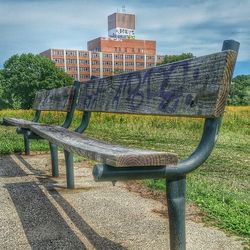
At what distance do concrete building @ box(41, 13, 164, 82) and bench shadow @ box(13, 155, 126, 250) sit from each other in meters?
111

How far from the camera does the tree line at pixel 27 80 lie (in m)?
58.9

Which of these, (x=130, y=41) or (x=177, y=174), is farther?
(x=130, y=41)

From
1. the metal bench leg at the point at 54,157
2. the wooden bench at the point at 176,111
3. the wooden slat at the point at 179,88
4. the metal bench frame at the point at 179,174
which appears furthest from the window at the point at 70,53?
the metal bench frame at the point at 179,174

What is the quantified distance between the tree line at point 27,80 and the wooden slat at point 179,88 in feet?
183

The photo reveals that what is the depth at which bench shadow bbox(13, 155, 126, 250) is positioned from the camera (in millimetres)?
2703

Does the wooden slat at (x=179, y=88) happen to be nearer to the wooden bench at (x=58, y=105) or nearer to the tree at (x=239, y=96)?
the wooden bench at (x=58, y=105)

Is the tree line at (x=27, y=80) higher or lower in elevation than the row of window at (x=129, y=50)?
lower

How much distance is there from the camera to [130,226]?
2.96 metres

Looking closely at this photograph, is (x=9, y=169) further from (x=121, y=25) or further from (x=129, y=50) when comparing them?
(x=121, y=25)

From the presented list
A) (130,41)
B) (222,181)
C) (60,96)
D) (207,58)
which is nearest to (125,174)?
(207,58)

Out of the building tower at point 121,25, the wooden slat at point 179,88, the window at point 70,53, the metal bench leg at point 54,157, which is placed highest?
the building tower at point 121,25

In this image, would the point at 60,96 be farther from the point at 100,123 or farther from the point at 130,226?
the point at 100,123

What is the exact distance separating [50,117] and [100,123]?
325 centimetres

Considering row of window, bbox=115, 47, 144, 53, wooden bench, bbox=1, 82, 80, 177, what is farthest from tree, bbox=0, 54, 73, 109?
row of window, bbox=115, 47, 144, 53
